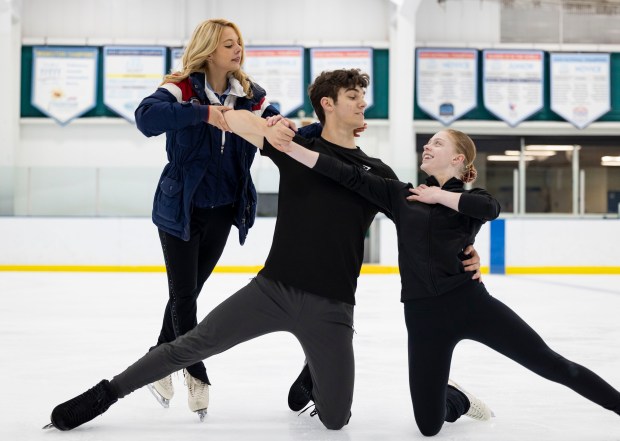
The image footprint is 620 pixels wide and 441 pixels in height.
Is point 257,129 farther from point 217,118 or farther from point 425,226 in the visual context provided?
point 425,226

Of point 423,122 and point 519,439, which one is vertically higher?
point 423,122

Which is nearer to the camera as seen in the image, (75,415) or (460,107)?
(75,415)

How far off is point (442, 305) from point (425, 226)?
0.80 ft

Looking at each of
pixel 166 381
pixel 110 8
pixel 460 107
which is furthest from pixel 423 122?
pixel 166 381

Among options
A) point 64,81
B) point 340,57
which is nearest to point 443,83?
point 340,57

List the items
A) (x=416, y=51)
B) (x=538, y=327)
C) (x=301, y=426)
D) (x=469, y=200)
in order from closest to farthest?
(x=469, y=200) < (x=301, y=426) < (x=538, y=327) < (x=416, y=51)

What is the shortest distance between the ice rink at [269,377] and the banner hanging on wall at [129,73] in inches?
267

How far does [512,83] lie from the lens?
13.1 m

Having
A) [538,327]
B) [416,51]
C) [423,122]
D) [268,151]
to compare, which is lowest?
[538,327]

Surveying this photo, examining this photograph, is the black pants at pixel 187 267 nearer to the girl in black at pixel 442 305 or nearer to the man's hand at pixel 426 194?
the girl in black at pixel 442 305

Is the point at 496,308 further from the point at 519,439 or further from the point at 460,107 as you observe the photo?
the point at 460,107

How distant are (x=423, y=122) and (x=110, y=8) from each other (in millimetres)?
5688

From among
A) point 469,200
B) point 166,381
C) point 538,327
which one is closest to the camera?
point 469,200

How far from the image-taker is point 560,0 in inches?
523
